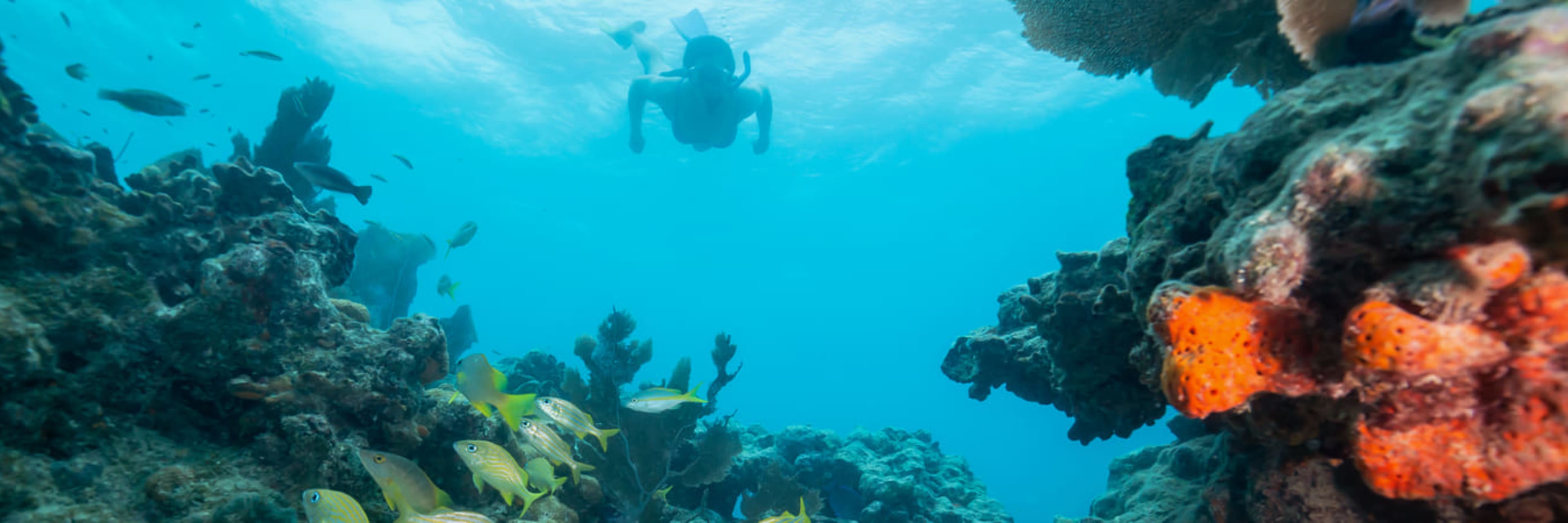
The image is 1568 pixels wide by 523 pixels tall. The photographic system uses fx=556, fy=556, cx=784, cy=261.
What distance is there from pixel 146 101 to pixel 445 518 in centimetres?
769

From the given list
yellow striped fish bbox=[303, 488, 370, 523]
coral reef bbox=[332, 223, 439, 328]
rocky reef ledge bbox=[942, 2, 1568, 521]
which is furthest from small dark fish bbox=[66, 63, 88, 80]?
rocky reef ledge bbox=[942, 2, 1568, 521]

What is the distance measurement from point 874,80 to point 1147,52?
78.1 feet

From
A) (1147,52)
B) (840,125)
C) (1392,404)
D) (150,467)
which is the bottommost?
(150,467)

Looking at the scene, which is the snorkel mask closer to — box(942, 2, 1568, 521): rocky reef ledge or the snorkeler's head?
the snorkeler's head

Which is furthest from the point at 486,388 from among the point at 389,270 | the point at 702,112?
the point at 389,270

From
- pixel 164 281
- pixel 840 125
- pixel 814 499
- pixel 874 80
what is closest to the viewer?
pixel 164 281

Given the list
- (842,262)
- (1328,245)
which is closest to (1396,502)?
(1328,245)

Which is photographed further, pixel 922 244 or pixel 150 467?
pixel 922 244

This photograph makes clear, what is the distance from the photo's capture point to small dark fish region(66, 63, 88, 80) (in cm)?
815

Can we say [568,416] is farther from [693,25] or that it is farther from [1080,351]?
[693,25]

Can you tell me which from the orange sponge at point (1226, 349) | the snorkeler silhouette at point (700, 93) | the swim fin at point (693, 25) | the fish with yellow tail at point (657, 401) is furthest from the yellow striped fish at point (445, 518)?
the swim fin at point (693, 25)

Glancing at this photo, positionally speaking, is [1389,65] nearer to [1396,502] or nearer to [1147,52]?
[1396,502]

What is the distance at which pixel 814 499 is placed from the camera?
7254 millimetres

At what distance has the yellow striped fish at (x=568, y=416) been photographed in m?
4.09
